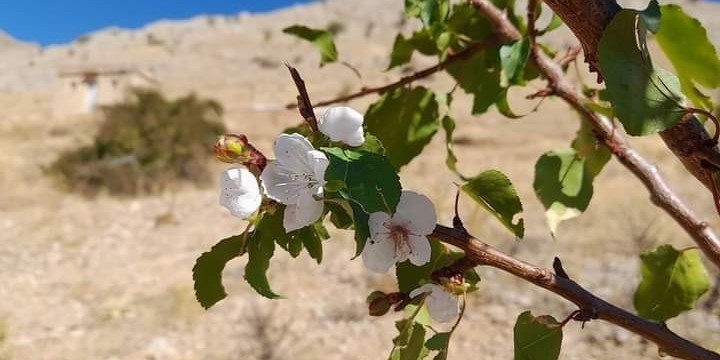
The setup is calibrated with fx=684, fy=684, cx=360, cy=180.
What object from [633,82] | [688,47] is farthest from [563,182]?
[633,82]

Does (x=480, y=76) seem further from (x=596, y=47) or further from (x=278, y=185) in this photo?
(x=278, y=185)

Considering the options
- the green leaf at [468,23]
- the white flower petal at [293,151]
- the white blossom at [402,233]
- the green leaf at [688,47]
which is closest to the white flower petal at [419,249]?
the white blossom at [402,233]

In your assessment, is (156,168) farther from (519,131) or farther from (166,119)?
(519,131)

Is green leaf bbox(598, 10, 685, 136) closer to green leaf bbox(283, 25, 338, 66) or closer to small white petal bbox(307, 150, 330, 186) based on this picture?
small white petal bbox(307, 150, 330, 186)

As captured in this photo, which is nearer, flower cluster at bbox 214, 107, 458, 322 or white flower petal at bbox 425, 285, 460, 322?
flower cluster at bbox 214, 107, 458, 322

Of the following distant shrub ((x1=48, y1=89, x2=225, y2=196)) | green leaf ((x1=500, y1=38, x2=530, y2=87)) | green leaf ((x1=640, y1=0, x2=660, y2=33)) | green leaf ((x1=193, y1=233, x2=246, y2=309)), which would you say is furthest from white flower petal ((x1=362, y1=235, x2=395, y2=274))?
distant shrub ((x1=48, y1=89, x2=225, y2=196))

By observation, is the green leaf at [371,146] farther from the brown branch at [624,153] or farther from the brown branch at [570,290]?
the brown branch at [624,153]
